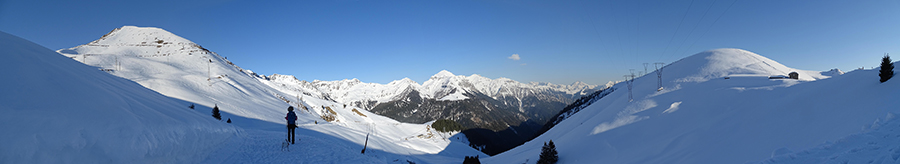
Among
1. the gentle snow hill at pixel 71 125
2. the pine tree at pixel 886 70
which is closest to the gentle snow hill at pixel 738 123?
the pine tree at pixel 886 70

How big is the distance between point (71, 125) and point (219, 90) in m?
43.4

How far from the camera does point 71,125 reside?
20.3 ft

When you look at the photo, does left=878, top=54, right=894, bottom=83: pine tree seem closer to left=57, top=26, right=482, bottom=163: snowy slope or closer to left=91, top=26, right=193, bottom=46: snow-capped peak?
left=57, top=26, right=482, bottom=163: snowy slope

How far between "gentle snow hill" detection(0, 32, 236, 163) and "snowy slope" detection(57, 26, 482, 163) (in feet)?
7.35

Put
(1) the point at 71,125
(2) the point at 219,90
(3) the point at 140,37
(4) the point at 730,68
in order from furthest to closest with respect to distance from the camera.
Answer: (3) the point at 140,37
(2) the point at 219,90
(4) the point at 730,68
(1) the point at 71,125

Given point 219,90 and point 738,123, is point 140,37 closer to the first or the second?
point 219,90

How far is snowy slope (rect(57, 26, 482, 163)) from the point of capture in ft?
95.1

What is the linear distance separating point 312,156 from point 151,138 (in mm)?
4912

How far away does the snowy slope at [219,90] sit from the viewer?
95.1ft

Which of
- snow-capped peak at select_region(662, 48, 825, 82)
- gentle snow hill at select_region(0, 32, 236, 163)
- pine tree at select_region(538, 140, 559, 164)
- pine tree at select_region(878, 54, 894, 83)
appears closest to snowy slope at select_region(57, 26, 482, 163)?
gentle snow hill at select_region(0, 32, 236, 163)

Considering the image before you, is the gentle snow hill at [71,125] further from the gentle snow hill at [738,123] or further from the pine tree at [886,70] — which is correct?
the pine tree at [886,70]

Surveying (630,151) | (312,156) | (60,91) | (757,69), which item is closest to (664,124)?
(630,151)

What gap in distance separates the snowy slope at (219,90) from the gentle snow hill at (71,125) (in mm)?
2240

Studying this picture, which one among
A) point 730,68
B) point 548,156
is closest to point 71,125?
point 548,156
